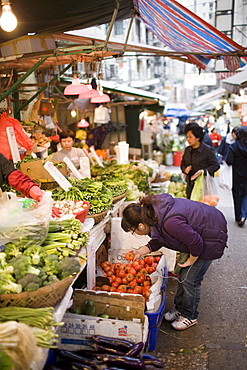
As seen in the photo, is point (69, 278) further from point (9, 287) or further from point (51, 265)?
point (9, 287)

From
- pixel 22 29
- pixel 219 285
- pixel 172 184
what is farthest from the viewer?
pixel 172 184

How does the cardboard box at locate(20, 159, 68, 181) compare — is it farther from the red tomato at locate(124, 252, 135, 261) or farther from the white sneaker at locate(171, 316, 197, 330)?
the white sneaker at locate(171, 316, 197, 330)

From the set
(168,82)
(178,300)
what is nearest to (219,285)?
(178,300)

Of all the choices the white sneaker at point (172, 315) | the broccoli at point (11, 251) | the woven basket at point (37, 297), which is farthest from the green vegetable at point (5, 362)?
the white sneaker at point (172, 315)

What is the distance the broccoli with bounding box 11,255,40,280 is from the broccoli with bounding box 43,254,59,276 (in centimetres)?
12

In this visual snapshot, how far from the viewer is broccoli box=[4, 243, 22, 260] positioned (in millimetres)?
3059

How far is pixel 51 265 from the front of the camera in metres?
2.98

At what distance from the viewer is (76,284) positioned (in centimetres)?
461

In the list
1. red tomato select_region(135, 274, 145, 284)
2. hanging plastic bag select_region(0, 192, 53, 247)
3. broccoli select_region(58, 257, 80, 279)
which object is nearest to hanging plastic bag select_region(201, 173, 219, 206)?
red tomato select_region(135, 274, 145, 284)

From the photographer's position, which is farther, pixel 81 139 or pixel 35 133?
pixel 81 139

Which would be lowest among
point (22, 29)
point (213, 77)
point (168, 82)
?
point (168, 82)

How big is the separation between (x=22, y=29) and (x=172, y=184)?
6.54m

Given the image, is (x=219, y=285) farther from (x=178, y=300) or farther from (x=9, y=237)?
(x=9, y=237)

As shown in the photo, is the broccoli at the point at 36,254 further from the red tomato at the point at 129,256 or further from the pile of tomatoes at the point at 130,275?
the red tomato at the point at 129,256
